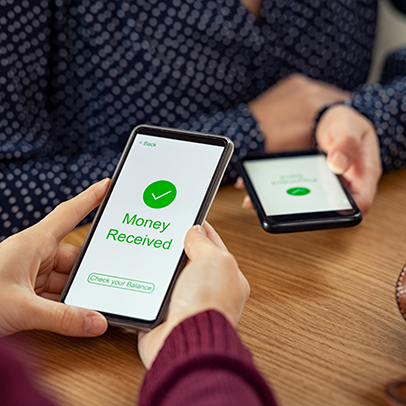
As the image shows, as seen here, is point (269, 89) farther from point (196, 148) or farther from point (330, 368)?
point (330, 368)

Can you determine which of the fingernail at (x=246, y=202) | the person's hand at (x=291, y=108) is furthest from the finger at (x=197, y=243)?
the person's hand at (x=291, y=108)

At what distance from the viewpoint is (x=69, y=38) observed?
750mm

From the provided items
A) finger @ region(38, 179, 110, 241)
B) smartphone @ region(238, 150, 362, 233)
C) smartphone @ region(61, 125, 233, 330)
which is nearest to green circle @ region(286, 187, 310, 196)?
smartphone @ region(238, 150, 362, 233)

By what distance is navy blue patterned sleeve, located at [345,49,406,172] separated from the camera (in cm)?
77

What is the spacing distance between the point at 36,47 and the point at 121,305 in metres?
0.46

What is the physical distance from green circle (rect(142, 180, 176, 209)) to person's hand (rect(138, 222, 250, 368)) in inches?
3.4

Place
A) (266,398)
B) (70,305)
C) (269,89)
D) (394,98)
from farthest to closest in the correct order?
(269,89)
(394,98)
(70,305)
(266,398)

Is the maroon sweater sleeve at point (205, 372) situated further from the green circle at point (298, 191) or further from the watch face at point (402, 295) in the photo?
the green circle at point (298, 191)

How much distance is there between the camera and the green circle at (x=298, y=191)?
0.61 meters

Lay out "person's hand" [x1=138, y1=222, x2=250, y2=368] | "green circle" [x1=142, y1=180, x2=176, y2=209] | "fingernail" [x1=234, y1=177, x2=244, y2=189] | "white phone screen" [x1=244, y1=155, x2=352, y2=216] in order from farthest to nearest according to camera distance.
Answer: "fingernail" [x1=234, y1=177, x2=244, y2=189], "white phone screen" [x1=244, y1=155, x2=352, y2=216], "green circle" [x1=142, y1=180, x2=176, y2=209], "person's hand" [x1=138, y1=222, x2=250, y2=368]

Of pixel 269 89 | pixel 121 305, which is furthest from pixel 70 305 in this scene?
pixel 269 89

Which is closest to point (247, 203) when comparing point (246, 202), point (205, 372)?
point (246, 202)

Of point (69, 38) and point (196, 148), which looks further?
point (69, 38)

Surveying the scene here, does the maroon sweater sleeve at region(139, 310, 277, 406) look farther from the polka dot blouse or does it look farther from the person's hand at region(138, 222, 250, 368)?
the polka dot blouse
